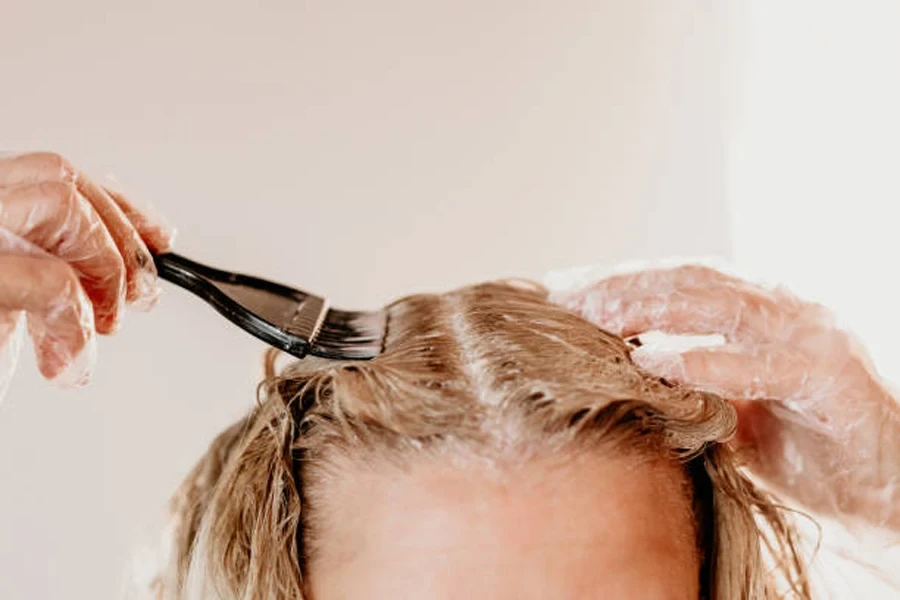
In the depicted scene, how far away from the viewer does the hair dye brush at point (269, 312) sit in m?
0.76

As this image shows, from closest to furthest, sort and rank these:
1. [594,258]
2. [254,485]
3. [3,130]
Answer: [254,485]
[3,130]
[594,258]

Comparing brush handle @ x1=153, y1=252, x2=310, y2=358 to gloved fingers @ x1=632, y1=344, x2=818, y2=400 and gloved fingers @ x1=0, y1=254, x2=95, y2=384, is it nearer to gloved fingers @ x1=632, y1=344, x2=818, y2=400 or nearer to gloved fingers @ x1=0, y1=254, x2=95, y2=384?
gloved fingers @ x1=0, y1=254, x2=95, y2=384

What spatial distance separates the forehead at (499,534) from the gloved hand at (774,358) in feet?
0.35

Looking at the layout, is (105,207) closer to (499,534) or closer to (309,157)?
(499,534)

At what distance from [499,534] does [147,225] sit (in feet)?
1.10

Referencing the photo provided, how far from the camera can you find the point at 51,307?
649mm

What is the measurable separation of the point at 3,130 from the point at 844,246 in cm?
100

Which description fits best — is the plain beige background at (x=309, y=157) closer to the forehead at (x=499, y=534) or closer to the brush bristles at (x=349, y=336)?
the brush bristles at (x=349, y=336)

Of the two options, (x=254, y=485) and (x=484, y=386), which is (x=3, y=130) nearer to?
(x=254, y=485)

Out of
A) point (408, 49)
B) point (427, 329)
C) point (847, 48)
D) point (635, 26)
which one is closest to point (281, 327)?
point (427, 329)

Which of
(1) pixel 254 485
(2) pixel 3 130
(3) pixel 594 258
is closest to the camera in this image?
(1) pixel 254 485

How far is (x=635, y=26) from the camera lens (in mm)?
1330

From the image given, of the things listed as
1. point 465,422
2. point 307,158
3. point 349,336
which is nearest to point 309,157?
point 307,158

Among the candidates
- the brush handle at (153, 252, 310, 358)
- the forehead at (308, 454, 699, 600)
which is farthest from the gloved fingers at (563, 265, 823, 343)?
the brush handle at (153, 252, 310, 358)
